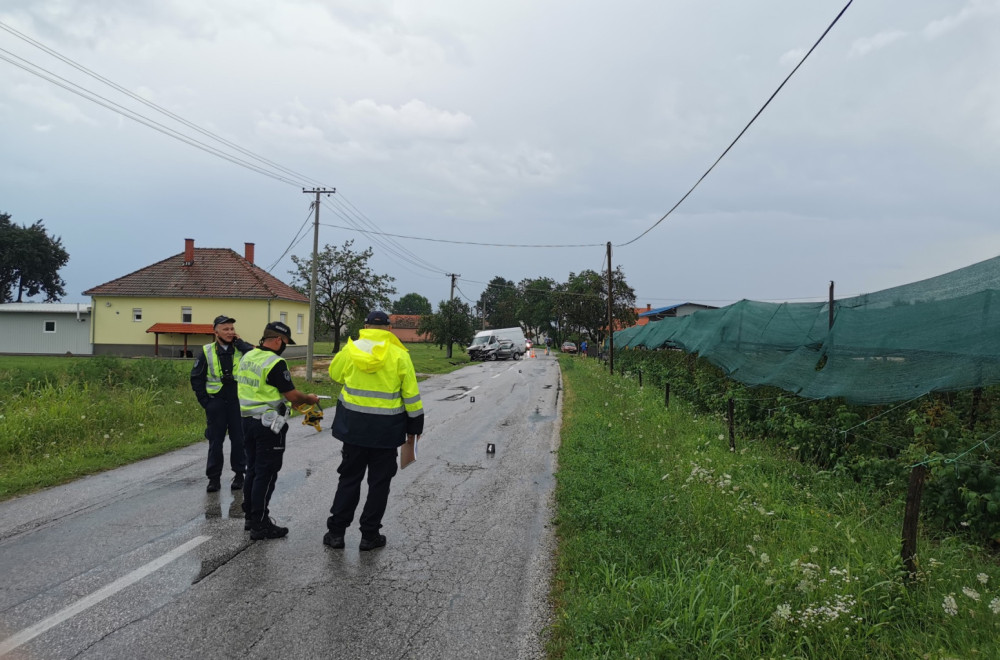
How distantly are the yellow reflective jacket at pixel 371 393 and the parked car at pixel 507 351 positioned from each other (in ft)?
124

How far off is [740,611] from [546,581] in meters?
1.26

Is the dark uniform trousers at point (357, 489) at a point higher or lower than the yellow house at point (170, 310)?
lower

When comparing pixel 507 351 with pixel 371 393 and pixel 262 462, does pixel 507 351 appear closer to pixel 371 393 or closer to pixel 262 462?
pixel 262 462

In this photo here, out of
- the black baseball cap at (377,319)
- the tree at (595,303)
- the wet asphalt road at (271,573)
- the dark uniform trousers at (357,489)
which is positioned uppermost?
the tree at (595,303)

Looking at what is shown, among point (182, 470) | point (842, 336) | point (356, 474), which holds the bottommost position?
point (182, 470)

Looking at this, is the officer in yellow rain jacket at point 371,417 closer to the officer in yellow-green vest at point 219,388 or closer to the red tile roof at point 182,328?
the officer in yellow-green vest at point 219,388

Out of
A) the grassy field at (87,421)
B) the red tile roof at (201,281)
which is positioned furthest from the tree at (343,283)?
the grassy field at (87,421)

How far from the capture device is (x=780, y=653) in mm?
2963

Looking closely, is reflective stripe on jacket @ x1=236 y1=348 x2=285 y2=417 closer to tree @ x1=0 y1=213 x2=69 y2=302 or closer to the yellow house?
the yellow house

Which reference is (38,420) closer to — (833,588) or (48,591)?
(48,591)

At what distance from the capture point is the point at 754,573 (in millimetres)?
3760

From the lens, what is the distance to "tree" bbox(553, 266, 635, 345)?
62062 mm

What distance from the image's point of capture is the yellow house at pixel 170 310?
113 feet

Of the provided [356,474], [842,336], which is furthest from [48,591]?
[842,336]
